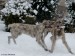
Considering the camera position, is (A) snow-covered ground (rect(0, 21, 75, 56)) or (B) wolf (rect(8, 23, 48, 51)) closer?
(A) snow-covered ground (rect(0, 21, 75, 56))

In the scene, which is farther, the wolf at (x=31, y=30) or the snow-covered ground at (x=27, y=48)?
the wolf at (x=31, y=30)

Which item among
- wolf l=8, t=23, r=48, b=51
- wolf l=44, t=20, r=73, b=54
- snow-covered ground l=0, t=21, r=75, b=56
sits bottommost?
snow-covered ground l=0, t=21, r=75, b=56

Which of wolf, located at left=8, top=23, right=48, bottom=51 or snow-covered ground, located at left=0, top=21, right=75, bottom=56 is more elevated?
wolf, located at left=8, top=23, right=48, bottom=51

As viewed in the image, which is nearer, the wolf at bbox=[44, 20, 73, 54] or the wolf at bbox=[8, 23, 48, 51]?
the wolf at bbox=[44, 20, 73, 54]

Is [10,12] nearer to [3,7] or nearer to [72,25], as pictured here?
[3,7]

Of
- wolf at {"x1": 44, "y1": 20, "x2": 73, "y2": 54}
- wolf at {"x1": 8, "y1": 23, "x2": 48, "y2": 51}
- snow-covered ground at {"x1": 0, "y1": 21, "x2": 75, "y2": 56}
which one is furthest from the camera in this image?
wolf at {"x1": 8, "y1": 23, "x2": 48, "y2": 51}

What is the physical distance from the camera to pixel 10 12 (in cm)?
1244

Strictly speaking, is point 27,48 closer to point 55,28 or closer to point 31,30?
point 31,30

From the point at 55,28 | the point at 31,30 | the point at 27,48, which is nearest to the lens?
the point at 55,28

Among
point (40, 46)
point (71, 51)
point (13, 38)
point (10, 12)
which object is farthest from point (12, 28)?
point (10, 12)

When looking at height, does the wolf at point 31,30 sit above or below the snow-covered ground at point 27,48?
above

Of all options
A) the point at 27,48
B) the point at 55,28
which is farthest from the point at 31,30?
the point at 55,28

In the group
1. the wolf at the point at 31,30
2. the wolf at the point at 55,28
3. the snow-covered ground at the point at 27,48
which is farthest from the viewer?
the wolf at the point at 31,30

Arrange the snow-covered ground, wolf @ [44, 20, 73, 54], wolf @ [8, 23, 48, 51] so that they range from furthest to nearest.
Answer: wolf @ [8, 23, 48, 51]
wolf @ [44, 20, 73, 54]
the snow-covered ground
